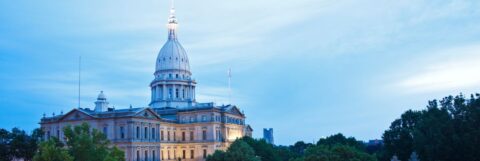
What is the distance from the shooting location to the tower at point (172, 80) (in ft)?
314

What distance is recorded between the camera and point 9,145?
2039 inches

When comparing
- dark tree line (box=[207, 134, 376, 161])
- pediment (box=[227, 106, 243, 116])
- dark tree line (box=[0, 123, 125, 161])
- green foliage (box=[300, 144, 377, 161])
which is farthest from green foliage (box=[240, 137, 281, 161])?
dark tree line (box=[0, 123, 125, 161])

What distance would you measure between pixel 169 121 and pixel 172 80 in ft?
44.7

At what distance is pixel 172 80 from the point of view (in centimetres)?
9625

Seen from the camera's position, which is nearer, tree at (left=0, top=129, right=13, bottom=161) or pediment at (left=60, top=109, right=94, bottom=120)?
tree at (left=0, top=129, right=13, bottom=161)

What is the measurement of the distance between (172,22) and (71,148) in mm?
67512

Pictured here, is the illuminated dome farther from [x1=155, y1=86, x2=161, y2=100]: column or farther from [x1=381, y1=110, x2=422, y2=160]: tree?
[x1=381, y1=110, x2=422, y2=160]: tree

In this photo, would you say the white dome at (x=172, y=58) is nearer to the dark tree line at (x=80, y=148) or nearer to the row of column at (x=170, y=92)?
the row of column at (x=170, y=92)

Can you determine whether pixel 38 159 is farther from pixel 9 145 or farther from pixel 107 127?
pixel 107 127

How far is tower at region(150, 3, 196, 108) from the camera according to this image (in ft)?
314

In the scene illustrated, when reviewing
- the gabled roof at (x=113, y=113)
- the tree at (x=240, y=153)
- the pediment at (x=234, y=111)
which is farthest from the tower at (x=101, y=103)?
the tree at (x=240, y=153)

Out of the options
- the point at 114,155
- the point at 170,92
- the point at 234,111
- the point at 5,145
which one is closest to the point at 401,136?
the point at 234,111

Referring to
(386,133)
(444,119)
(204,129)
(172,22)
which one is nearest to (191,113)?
(204,129)

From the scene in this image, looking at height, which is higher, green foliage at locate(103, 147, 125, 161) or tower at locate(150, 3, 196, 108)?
tower at locate(150, 3, 196, 108)
